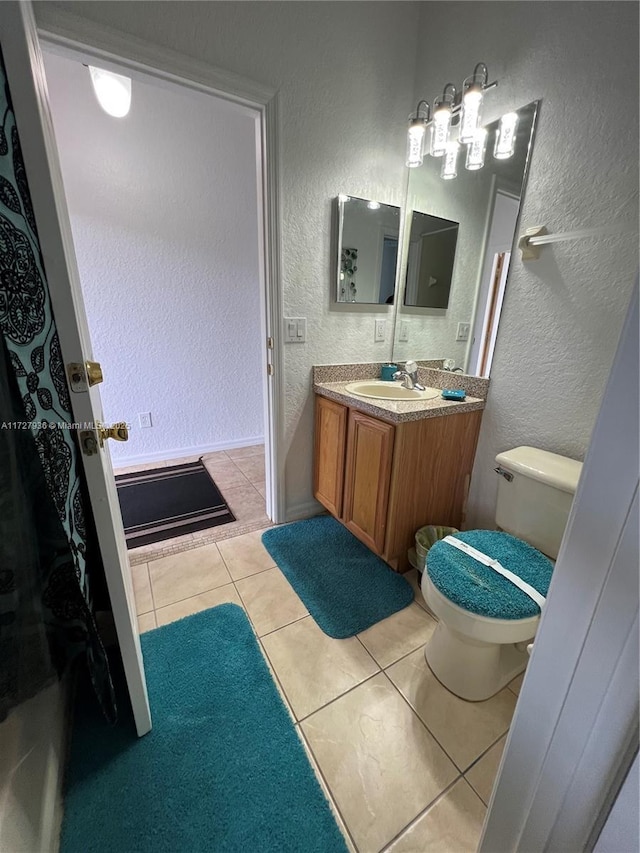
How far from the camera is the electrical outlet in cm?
170

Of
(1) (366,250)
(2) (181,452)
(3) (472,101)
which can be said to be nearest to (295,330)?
(1) (366,250)

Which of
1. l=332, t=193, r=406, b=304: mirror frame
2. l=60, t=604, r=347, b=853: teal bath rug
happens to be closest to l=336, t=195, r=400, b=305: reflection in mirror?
l=332, t=193, r=406, b=304: mirror frame

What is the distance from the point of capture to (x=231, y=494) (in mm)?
2361

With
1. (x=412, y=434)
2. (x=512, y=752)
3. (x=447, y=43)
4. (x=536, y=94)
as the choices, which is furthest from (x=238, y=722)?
(x=447, y=43)

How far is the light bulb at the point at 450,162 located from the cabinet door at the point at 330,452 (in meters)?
1.26

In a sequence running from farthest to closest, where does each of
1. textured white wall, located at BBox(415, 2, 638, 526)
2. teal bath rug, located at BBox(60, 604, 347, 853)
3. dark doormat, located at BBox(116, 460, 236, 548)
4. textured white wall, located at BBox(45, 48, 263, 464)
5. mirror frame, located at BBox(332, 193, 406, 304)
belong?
1. textured white wall, located at BBox(45, 48, 263, 464)
2. dark doormat, located at BBox(116, 460, 236, 548)
3. mirror frame, located at BBox(332, 193, 406, 304)
4. textured white wall, located at BBox(415, 2, 638, 526)
5. teal bath rug, located at BBox(60, 604, 347, 853)

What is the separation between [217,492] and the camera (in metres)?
2.39

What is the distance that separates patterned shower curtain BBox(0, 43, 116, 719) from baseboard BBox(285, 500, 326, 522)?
3.96ft

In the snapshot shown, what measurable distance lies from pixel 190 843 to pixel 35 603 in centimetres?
68

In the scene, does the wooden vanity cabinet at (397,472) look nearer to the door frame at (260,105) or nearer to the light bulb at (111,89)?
the door frame at (260,105)

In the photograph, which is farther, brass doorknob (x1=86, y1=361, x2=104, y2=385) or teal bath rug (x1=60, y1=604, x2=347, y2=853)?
teal bath rug (x1=60, y1=604, x2=347, y2=853)

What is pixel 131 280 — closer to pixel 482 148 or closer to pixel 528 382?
pixel 482 148

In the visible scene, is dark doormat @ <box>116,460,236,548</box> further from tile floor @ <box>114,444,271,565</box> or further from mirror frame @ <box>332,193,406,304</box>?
mirror frame @ <box>332,193,406,304</box>

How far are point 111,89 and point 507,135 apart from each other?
1.85 m
